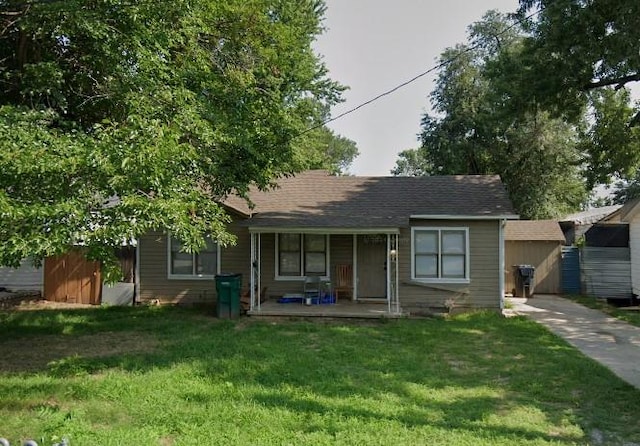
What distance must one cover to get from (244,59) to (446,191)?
23.6 feet

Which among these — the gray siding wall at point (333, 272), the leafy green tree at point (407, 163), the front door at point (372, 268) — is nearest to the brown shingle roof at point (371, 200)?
the gray siding wall at point (333, 272)

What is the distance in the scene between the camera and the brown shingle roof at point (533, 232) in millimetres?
19159

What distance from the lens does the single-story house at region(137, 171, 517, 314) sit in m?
13.4

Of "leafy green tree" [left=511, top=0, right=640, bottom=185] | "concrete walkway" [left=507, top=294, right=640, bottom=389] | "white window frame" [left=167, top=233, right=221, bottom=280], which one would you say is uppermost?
"leafy green tree" [left=511, top=0, right=640, bottom=185]

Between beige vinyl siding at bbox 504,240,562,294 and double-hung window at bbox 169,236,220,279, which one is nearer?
double-hung window at bbox 169,236,220,279

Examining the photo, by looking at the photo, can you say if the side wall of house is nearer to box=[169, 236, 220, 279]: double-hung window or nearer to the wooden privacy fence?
box=[169, 236, 220, 279]: double-hung window

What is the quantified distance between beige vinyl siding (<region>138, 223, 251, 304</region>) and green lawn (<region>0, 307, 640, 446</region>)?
343 centimetres

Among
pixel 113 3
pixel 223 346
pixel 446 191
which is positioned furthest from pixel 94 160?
pixel 446 191

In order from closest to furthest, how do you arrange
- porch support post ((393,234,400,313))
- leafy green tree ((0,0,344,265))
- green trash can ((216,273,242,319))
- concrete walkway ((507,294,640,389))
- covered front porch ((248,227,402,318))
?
leafy green tree ((0,0,344,265)) → concrete walkway ((507,294,640,389)) → green trash can ((216,273,242,319)) → porch support post ((393,234,400,313)) → covered front porch ((248,227,402,318))

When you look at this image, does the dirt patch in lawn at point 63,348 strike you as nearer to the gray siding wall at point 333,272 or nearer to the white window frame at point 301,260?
the gray siding wall at point 333,272

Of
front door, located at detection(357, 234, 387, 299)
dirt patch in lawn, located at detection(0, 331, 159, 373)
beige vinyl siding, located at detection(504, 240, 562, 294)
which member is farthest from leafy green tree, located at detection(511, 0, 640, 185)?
dirt patch in lawn, located at detection(0, 331, 159, 373)

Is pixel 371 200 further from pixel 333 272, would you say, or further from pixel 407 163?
pixel 407 163

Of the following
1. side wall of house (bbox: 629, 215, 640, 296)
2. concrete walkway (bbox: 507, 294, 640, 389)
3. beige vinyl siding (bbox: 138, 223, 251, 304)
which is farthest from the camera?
side wall of house (bbox: 629, 215, 640, 296)

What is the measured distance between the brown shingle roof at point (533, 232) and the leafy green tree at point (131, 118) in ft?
35.7
